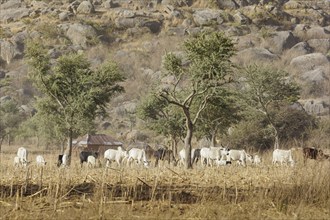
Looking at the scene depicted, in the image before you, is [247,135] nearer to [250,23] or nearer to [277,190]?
[277,190]

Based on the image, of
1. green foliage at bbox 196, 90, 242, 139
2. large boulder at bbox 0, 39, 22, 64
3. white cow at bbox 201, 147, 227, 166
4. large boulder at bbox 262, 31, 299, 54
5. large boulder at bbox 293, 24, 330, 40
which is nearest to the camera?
white cow at bbox 201, 147, 227, 166

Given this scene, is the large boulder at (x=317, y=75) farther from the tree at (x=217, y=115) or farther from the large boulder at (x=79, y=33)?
the tree at (x=217, y=115)

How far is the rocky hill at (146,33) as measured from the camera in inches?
3758

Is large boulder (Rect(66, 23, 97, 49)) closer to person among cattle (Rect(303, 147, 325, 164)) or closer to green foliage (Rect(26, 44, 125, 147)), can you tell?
green foliage (Rect(26, 44, 125, 147))

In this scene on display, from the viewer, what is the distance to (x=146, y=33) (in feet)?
386

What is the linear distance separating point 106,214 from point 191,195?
2.66 meters

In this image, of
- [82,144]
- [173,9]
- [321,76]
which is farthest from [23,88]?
[321,76]

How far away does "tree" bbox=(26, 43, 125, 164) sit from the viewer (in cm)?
3020

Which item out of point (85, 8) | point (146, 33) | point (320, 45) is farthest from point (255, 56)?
point (85, 8)

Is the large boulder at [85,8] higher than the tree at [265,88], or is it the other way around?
the large boulder at [85,8]

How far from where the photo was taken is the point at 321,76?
87.3 meters

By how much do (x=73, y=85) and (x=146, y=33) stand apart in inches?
3461

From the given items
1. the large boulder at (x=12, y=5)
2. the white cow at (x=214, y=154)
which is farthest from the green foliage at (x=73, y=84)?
the large boulder at (x=12, y=5)

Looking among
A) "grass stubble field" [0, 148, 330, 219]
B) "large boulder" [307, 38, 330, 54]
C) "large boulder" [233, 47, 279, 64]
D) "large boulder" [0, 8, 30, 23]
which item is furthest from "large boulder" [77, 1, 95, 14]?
"grass stubble field" [0, 148, 330, 219]
